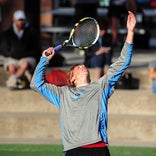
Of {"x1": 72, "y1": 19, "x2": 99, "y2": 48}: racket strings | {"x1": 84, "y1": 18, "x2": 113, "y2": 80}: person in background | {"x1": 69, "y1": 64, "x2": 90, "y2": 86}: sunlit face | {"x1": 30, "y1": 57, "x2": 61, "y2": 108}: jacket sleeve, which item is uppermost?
{"x1": 72, "y1": 19, "x2": 99, "y2": 48}: racket strings

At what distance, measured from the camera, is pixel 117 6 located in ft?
53.9

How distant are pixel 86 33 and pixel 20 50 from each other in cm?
493

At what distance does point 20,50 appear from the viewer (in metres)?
11.1

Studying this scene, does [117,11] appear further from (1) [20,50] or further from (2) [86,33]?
(2) [86,33]

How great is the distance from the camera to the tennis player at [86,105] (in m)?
5.69

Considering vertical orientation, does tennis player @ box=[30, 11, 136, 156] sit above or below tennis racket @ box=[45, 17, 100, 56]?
below

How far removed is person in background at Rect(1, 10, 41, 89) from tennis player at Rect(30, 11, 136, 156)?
5.00 metres

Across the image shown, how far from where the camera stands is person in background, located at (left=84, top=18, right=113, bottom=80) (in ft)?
36.6

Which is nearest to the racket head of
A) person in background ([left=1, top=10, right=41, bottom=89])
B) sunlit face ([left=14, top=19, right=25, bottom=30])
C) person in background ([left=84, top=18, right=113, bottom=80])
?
person in background ([left=1, top=10, right=41, bottom=89])

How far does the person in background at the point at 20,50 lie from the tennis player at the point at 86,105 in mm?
4998

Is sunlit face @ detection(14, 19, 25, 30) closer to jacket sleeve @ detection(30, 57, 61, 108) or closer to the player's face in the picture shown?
jacket sleeve @ detection(30, 57, 61, 108)

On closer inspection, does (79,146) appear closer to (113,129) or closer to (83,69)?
(83,69)

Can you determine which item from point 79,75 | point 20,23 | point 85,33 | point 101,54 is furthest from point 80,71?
point 20,23

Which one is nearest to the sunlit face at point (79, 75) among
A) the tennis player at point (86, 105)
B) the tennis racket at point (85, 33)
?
the tennis player at point (86, 105)
